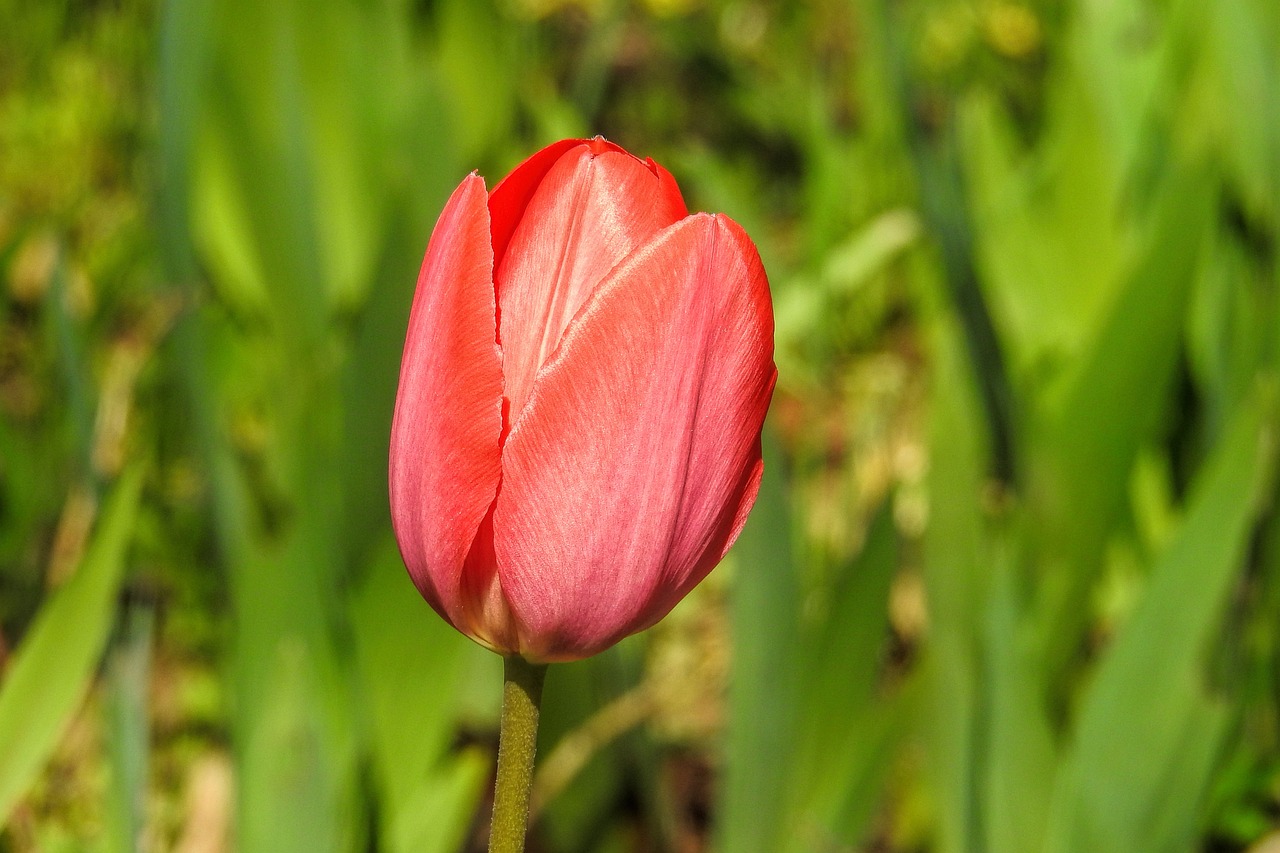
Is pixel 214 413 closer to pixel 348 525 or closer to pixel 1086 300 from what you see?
pixel 348 525

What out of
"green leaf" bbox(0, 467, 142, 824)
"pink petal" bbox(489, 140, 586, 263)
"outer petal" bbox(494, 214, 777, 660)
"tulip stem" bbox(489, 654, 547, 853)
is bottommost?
"green leaf" bbox(0, 467, 142, 824)

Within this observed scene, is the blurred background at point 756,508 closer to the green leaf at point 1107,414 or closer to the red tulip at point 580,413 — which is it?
the green leaf at point 1107,414

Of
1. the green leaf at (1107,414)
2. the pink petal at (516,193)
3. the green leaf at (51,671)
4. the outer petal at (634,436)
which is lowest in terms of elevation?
the green leaf at (1107,414)

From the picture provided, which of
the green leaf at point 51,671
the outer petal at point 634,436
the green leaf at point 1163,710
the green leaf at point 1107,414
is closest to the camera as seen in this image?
the outer petal at point 634,436

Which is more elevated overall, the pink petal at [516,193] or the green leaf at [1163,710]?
the pink petal at [516,193]

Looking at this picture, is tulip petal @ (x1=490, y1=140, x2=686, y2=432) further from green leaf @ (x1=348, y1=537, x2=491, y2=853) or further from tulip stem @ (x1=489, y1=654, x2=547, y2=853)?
green leaf @ (x1=348, y1=537, x2=491, y2=853)

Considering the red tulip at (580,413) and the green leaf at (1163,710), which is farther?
the green leaf at (1163,710)

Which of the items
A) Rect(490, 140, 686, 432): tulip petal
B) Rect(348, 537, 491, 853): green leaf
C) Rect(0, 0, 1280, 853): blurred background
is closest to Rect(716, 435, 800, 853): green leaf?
Rect(0, 0, 1280, 853): blurred background

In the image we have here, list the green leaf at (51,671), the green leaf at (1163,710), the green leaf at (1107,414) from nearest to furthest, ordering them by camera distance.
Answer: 1. the green leaf at (51,671)
2. the green leaf at (1163,710)
3. the green leaf at (1107,414)

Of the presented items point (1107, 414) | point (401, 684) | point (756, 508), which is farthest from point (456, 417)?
point (1107, 414)

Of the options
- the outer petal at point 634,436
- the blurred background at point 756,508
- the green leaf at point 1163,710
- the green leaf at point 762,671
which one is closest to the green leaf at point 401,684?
the blurred background at point 756,508
